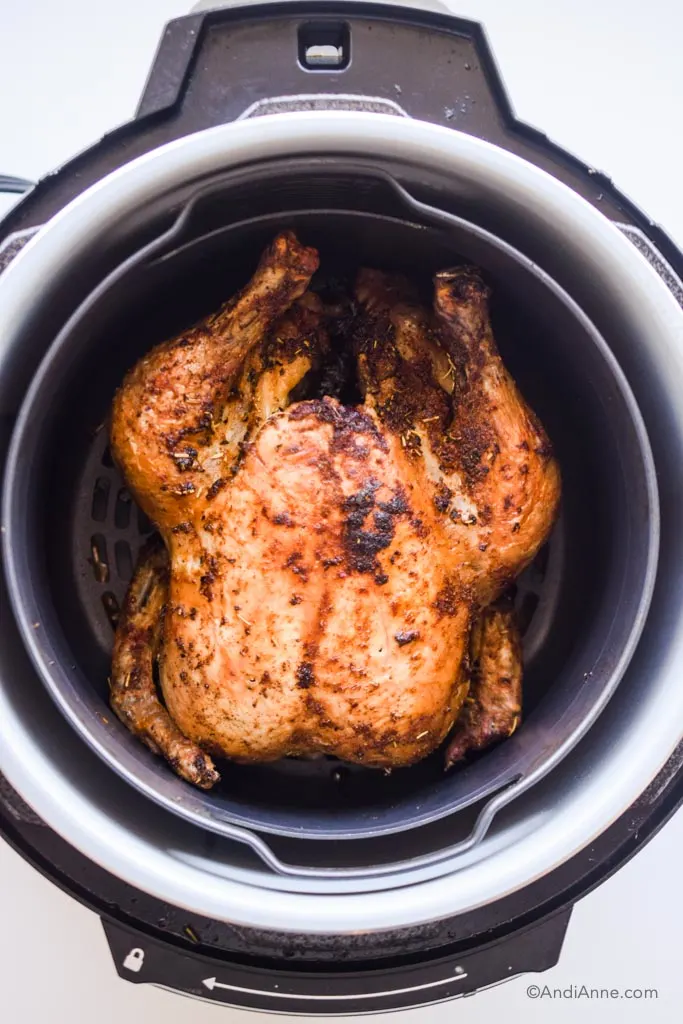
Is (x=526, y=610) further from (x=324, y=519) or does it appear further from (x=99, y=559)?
(x=99, y=559)

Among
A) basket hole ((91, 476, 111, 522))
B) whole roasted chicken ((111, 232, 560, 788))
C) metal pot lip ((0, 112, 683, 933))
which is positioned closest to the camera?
metal pot lip ((0, 112, 683, 933))

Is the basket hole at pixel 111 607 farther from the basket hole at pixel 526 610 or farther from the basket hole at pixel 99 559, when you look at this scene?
the basket hole at pixel 526 610

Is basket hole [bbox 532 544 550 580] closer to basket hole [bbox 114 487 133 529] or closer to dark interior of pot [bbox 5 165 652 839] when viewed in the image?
dark interior of pot [bbox 5 165 652 839]

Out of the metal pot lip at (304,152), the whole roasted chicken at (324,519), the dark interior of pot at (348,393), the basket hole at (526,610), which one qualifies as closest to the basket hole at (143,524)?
the dark interior of pot at (348,393)

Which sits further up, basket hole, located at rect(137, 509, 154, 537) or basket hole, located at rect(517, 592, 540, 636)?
basket hole, located at rect(137, 509, 154, 537)

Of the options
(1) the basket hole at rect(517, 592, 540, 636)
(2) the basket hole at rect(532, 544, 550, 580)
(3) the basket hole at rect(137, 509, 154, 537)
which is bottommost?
(1) the basket hole at rect(517, 592, 540, 636)

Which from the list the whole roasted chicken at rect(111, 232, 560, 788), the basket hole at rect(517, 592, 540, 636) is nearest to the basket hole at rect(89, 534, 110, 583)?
the whole roasted chicken at rect(111, 232, 560, 788)

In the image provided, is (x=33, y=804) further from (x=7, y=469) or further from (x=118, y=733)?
(x=7, y=469)
